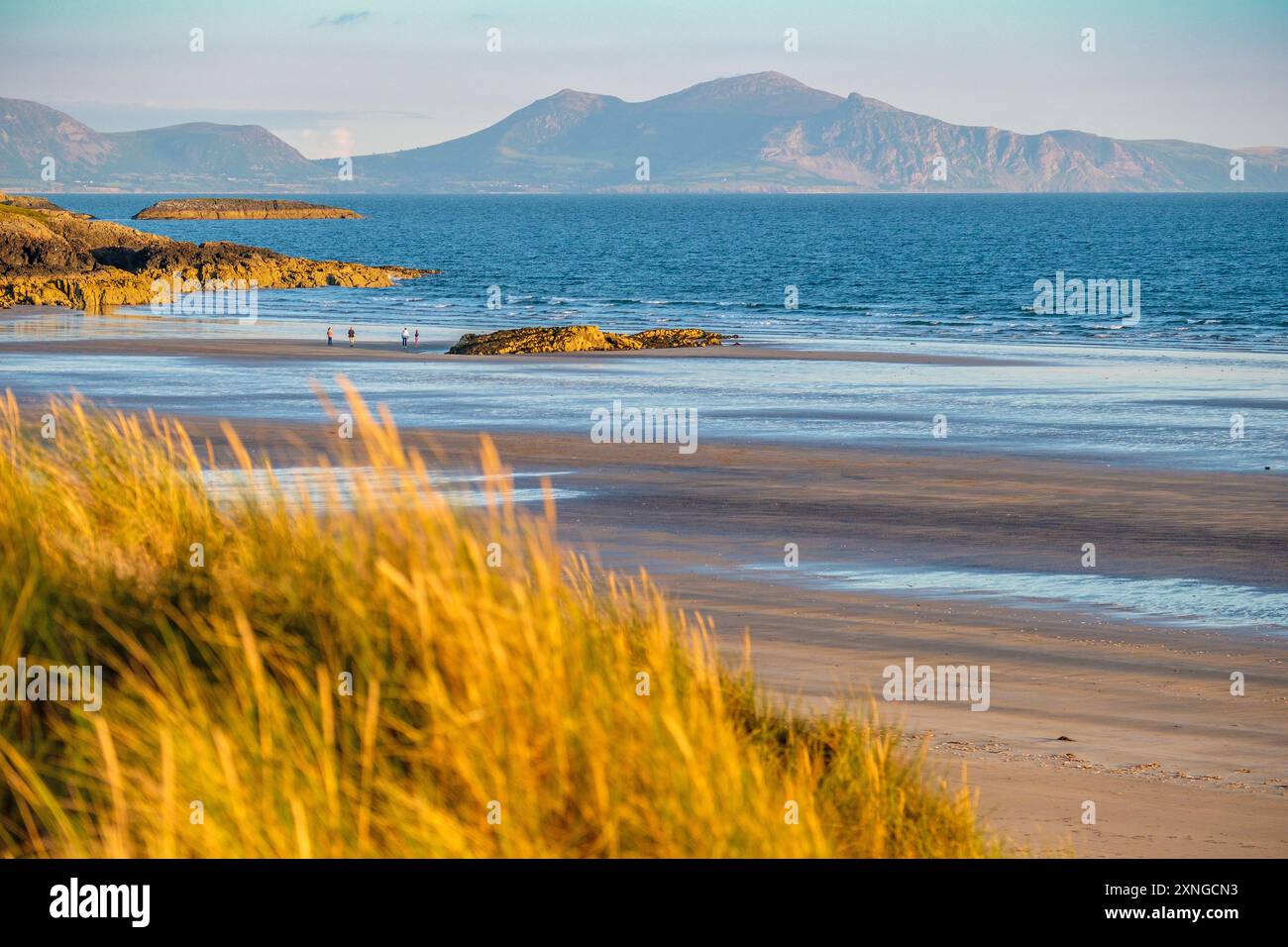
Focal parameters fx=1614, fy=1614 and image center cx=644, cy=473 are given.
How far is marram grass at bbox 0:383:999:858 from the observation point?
496 cm

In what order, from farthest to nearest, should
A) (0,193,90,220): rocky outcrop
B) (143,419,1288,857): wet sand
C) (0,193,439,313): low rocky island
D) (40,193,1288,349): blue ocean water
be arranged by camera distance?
(0,193,90,220): rocky outcrop → (0,193,439,313): low rocky island → (40,193,1288,349): blue ocean water → (143,419,1288,857): wet sand

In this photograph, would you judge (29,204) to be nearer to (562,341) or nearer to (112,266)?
(112,266)

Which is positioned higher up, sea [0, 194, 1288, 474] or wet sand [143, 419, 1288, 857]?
sea [0, 194, 1288, 474]

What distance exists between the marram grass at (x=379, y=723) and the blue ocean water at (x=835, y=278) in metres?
42.2

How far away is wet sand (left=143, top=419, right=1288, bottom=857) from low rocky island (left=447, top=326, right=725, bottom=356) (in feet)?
54.6

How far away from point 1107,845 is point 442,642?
421cm

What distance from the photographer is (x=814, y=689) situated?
11.1 metres

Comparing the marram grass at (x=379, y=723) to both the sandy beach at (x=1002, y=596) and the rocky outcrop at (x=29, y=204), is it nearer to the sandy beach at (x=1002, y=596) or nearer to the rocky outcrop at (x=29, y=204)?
the sandy beach at (x=1002, y=596)

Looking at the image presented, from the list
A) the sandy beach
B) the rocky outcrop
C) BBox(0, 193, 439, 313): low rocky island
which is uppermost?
the rocky outcrop

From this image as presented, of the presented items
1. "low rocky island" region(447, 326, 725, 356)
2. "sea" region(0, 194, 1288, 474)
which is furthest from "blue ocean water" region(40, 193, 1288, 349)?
"low rocky island" region(447, 326, 725, 356)

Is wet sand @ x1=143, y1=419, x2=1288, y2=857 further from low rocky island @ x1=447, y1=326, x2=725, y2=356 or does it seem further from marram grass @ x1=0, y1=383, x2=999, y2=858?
low rocky island @ x1=447, y1=326, x2=725, y2=356

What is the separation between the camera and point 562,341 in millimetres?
43188
